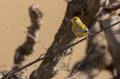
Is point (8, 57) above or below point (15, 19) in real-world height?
below

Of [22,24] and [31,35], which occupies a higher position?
[22,24]

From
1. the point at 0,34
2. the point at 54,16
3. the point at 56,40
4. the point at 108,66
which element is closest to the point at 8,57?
the point at 0,34

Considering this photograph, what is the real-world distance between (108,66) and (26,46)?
4.79 ft

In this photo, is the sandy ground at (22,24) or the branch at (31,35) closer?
the branch at (31,35)

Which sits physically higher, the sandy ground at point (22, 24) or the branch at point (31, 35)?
the sandy ground at point (22, 24)

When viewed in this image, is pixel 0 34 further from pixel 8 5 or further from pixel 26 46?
pixel 26 46

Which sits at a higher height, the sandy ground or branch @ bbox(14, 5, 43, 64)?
the sandy ground

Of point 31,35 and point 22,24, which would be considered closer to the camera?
point 31,35

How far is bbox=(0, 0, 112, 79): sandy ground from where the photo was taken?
5664mm

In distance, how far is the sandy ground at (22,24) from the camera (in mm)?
5664

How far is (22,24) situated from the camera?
6.23 metres

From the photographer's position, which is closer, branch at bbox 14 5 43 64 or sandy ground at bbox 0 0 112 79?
branch at bbox 14 5 43 64

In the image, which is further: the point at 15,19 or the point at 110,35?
the point at 15,19

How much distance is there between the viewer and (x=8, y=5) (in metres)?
6.61
